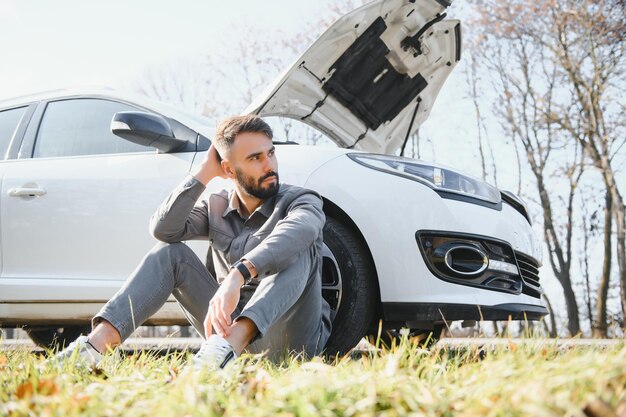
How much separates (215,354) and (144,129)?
1644 millimetres

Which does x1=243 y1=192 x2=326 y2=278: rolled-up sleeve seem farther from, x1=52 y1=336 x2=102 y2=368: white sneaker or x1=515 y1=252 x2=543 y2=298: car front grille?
x1=515 y1=252 x2=543 y2=298: car front grille

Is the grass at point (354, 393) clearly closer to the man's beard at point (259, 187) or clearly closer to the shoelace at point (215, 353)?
the shoelace at point (215, 353)

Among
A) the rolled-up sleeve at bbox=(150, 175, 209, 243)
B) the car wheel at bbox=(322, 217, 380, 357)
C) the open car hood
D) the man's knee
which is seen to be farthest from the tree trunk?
the man's knee

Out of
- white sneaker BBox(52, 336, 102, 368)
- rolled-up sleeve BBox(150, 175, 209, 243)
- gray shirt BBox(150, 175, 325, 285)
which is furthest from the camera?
rolled-up sleeve BBox(150, 175, 209, 243)

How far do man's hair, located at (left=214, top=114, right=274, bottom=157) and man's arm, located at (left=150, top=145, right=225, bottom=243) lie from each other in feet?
0.25

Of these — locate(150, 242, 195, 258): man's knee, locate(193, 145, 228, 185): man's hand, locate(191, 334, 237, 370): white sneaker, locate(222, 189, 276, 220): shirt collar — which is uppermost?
locate(193, 145, 228, 185): man's hand

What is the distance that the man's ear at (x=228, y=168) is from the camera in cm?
271

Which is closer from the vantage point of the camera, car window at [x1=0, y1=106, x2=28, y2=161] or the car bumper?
the car bumper

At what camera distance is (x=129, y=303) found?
7.61ft

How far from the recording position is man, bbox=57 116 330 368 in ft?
6.98

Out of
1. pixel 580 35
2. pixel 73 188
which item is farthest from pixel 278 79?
pixel 580 35

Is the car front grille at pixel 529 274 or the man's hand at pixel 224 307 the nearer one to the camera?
the man's hand at pixel 224 307

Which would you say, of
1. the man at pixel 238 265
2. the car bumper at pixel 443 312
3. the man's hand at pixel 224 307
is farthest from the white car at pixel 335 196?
the man's hand at pixel 224 307

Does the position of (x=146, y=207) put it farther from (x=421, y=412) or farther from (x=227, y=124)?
(x=421, y=412)
